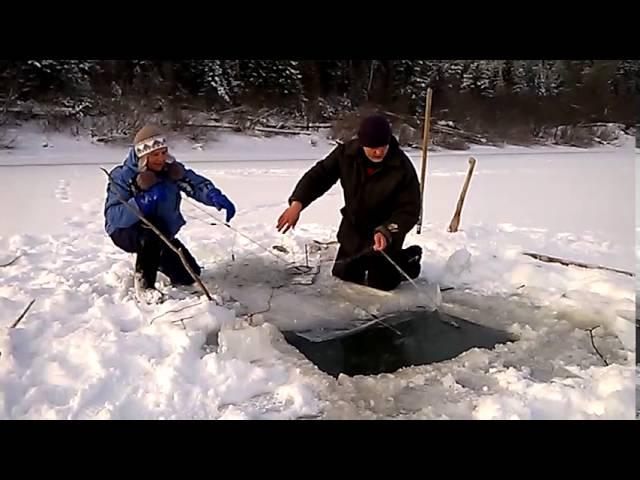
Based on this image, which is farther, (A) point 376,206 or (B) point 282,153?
(B) point 282,153

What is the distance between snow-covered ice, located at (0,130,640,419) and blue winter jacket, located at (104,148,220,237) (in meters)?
0.39

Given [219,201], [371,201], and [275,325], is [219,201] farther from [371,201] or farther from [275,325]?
[371,201]

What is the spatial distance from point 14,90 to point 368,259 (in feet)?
23.9

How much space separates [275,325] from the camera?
2.84 metres

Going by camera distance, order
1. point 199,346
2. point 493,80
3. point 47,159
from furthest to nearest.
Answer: point 493,80 → point 47,159 → point 199,346

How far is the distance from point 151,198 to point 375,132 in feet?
4.03

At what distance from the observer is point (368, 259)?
333 centimetres

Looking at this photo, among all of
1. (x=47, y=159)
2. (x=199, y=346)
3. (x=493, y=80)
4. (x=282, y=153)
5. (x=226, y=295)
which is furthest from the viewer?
(x=282, y=153)

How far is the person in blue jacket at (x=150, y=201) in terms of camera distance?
2.87 metres

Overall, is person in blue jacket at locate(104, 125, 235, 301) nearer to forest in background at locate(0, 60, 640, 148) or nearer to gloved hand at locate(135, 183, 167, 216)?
gloved hand at locate(135, 183, 167, 216)

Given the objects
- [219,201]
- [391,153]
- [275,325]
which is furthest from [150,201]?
[391,153]

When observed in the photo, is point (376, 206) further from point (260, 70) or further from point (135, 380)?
point (260, 70)

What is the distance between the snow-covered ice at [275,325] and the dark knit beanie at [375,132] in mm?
865

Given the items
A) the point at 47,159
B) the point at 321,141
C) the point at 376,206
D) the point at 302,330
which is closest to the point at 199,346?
the point at 302,330
